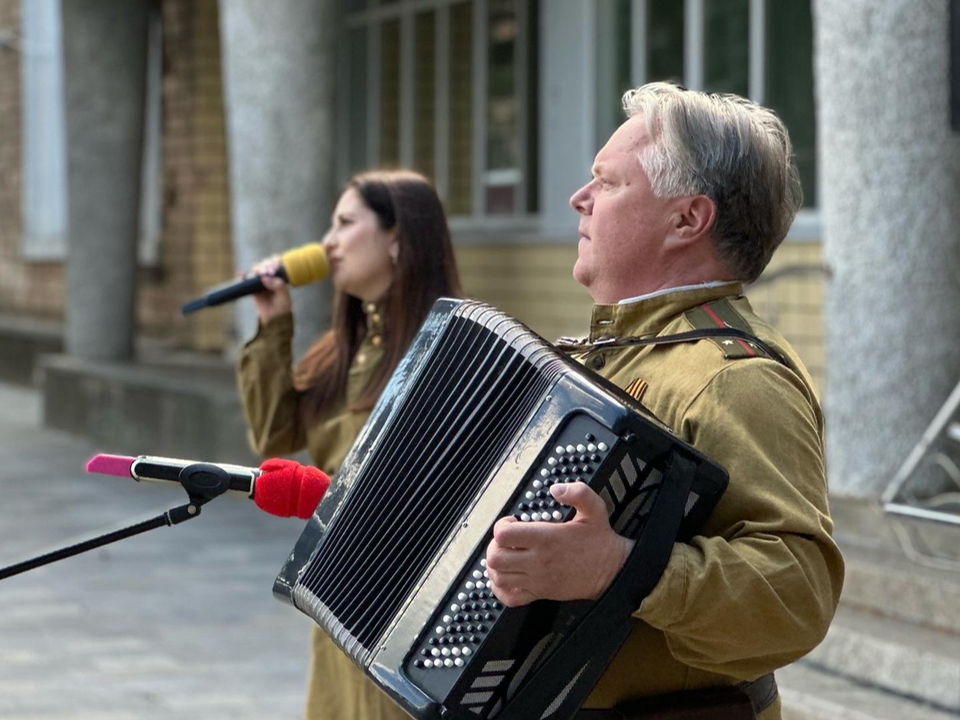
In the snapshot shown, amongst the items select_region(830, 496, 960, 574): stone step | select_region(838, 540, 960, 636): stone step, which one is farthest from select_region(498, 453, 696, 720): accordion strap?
select_region(830, 496, 960, 574): stone step

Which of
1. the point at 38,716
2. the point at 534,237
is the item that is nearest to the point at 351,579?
the point at 38,716

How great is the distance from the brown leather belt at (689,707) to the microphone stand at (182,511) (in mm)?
640

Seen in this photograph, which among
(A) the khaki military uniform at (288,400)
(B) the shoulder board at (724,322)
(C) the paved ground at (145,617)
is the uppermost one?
(B) the shoulder board at (724,322)

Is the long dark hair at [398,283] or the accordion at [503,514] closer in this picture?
the accordion at [503,514]

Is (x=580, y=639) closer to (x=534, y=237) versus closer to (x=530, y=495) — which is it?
(x=530, y=495)

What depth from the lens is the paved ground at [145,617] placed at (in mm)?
5809

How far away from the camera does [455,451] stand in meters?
2.31

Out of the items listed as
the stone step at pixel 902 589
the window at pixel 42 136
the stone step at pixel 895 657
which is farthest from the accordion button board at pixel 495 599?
the window at pixel 42 136

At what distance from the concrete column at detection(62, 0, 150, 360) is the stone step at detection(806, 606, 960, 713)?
29.6 feet

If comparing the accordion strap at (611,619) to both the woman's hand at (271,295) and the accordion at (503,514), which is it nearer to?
the accordion at (503,514)

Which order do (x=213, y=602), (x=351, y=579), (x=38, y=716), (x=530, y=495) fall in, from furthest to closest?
1. (x=213, y=602)
2. (x=38, y=716)
3. (x=351, y=579)
4. (x=530, y=495)

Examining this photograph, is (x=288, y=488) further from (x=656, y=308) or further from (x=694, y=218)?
(x=694, y=218)

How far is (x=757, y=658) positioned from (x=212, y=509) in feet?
26.9

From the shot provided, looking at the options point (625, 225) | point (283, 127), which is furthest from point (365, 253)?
point (283, 127)
